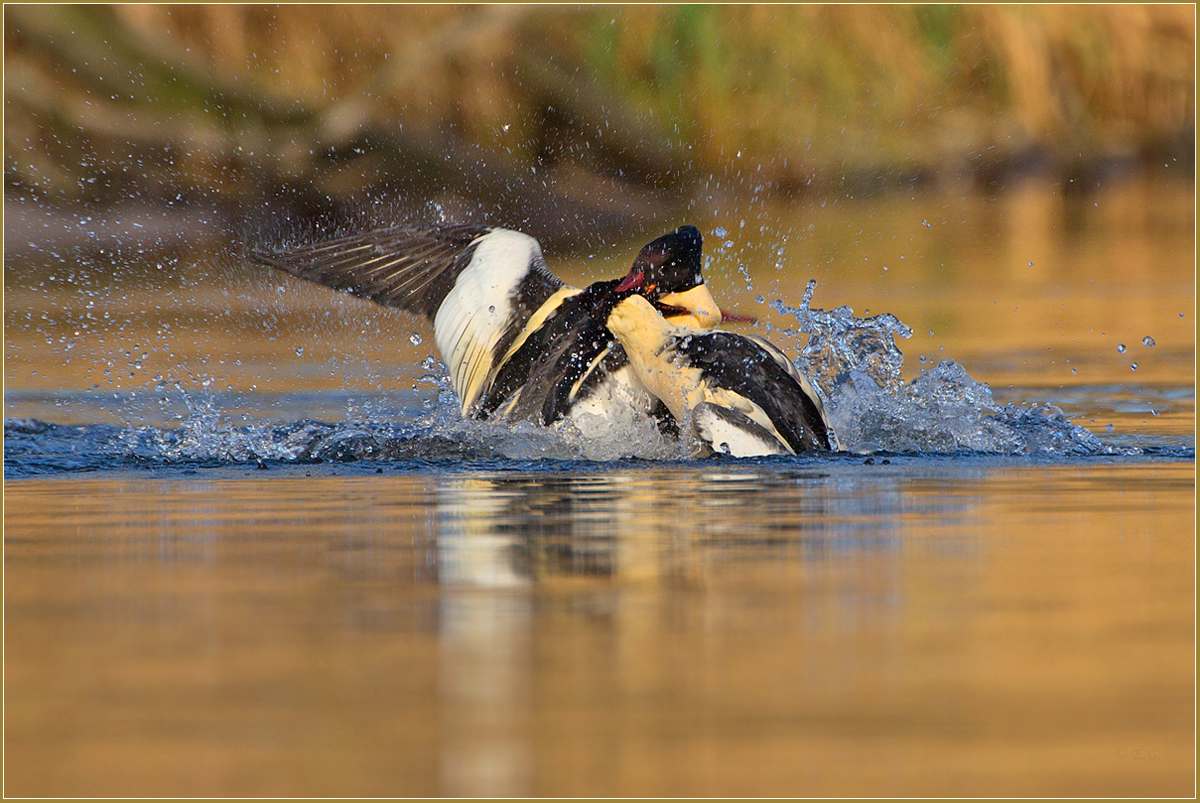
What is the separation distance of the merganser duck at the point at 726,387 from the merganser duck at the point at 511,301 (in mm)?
162

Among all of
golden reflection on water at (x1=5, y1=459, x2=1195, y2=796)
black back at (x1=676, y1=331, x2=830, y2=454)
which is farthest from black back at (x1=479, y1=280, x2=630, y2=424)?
golden reflection on water at (x1=5, y1=459, x2=1195, y2=796)

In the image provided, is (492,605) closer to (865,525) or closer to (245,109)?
(865,525)

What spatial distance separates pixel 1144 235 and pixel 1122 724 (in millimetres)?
12378

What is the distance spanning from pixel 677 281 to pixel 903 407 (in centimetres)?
108

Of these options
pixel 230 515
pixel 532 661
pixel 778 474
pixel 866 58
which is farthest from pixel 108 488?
pixel 866 58

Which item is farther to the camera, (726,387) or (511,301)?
(511,301)

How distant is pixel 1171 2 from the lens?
1750cm

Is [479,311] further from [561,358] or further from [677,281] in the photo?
[677,281]

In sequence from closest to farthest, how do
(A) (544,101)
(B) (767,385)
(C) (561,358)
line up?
(B) (767,385) → (C) (561,358) → (A) (544,101)

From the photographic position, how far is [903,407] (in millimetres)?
6582

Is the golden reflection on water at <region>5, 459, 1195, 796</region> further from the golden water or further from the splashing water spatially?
the splashing water

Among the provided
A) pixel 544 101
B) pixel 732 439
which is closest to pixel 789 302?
pixel 732 439

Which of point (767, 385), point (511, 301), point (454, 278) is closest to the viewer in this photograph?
point (767, 385)

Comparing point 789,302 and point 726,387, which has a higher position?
point 789,302
